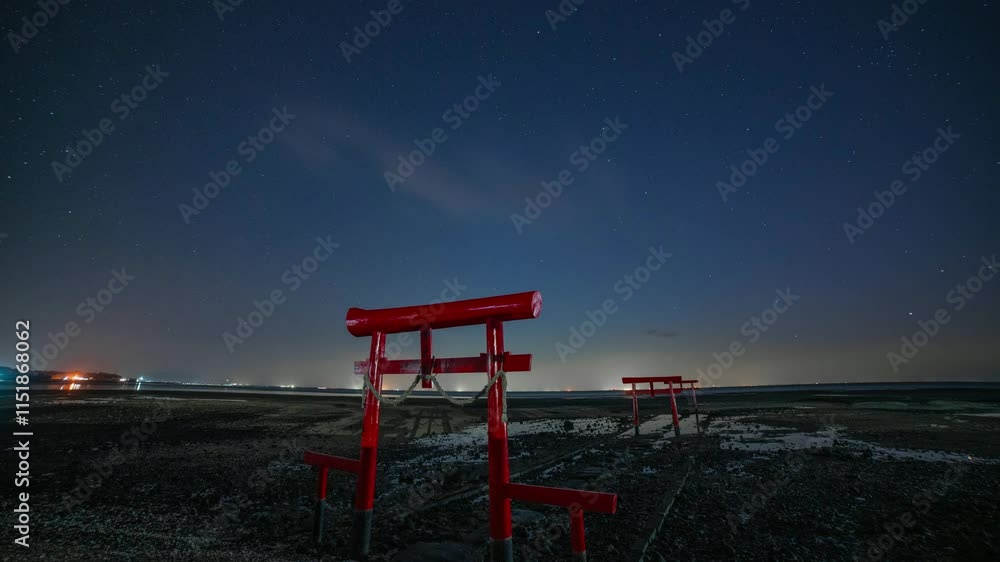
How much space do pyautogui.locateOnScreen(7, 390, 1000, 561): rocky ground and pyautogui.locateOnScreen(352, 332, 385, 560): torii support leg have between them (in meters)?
0.31

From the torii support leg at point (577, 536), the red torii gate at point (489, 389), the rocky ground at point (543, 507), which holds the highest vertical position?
the red torii gate at point (489, 389)

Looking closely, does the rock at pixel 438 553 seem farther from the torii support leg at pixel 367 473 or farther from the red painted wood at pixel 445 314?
the red painted wood at pixel 445 314

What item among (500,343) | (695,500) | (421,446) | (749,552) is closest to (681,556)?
(749,552)

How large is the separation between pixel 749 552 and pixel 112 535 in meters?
7.78

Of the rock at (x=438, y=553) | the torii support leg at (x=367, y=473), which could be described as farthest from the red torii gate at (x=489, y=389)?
the rock at (x=438, y=553)

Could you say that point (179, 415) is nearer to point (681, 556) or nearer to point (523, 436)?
point (523, 436)

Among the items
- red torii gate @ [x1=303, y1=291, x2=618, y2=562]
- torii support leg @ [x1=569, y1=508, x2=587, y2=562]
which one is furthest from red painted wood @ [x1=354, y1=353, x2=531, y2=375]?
torii support leg @ [x1=569, y1=508, x2=587, y2=562]

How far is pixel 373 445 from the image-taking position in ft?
14.2

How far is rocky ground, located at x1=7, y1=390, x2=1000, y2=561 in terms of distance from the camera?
4609mm

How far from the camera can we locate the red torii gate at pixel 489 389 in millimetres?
2973

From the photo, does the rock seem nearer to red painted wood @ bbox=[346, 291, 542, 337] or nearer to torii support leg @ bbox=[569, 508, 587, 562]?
torii support leg @ bbox=[569, 508, 587, 562]

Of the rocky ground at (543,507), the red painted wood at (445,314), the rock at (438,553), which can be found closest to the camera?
the red painted wood at (445,314)

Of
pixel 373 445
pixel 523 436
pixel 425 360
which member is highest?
pixel 425 360

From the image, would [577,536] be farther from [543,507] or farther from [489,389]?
[543,507]
